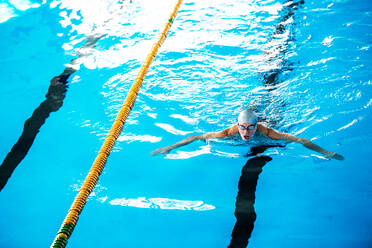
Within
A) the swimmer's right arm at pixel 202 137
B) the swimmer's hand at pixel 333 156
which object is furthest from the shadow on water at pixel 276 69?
the swimmer's hand at pixel 333 156

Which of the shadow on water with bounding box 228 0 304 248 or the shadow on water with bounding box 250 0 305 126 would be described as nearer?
the shadow on water with bounding box 228 0 304 248

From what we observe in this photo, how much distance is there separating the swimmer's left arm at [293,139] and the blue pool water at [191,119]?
8cm

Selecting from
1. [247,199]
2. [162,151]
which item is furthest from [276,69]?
[247,199]

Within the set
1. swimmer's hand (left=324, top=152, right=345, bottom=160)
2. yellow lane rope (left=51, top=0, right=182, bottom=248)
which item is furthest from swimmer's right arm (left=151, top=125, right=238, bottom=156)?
swimmer's hand (left=324, top=152, right=345, bottom=160)

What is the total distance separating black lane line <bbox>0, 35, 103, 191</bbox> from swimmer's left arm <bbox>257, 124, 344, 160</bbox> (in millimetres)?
2629

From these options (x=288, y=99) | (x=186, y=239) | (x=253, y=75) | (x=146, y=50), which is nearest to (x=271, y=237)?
(x=186, y=239)

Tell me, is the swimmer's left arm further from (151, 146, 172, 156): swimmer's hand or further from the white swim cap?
(151, 146, 172, 156): swimmer's hand

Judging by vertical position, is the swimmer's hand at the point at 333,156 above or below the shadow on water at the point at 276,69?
below

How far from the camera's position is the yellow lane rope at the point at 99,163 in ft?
8.79

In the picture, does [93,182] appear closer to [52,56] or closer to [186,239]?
[186,239]

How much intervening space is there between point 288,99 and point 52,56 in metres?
3.78

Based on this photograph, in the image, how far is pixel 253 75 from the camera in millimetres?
4730

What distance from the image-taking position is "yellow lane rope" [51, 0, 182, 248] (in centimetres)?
268

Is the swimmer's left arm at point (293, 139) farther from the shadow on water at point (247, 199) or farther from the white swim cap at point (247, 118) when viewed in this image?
the white swim cap at point (247, 118)
